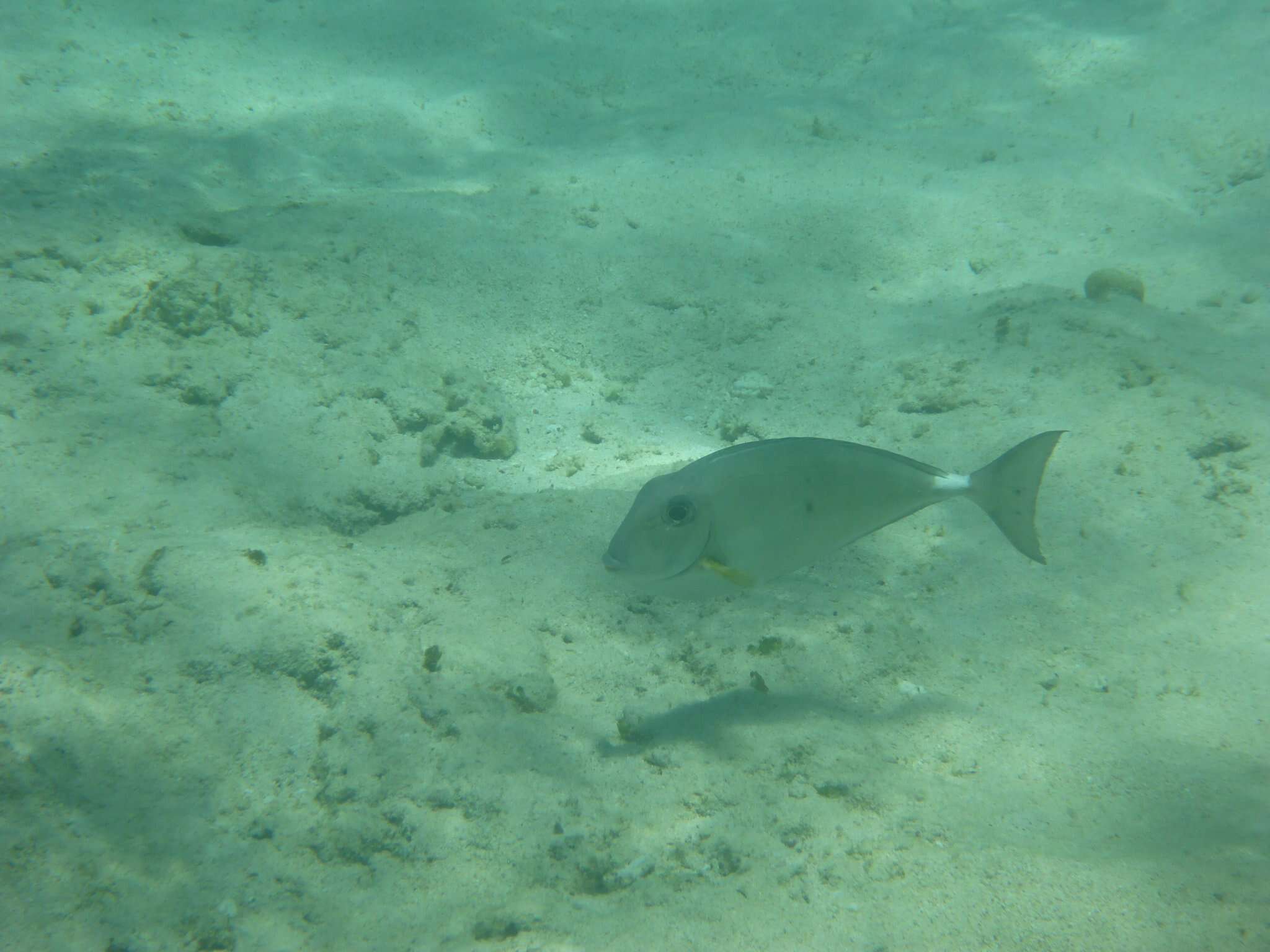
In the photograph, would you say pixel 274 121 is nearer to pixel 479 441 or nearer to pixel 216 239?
pixel 216 239

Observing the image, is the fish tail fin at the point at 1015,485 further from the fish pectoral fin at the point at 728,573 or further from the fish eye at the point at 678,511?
the fish eye at the point at 678,511

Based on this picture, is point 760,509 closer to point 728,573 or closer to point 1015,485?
point 728,573

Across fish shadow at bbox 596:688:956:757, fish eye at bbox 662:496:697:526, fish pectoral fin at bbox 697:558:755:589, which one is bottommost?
fish shadow at bbox 596:688:956:757

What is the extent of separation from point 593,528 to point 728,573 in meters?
1.45

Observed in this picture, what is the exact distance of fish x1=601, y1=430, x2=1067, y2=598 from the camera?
7.11ft

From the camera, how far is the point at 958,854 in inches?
Result: 81.5

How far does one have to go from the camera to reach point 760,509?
222cm

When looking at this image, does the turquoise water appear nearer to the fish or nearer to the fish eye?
the fish

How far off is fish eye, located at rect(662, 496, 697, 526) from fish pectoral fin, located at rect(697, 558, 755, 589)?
15 centimetres

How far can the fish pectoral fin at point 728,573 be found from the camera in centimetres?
213

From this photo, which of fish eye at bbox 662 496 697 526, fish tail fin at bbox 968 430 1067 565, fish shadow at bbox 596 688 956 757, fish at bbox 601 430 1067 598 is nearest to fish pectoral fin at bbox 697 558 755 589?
fish at bbox 601 430 1067 598

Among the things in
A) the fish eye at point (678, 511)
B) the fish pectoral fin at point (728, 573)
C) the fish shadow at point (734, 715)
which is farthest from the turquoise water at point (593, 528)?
the fish eye at point (678, 511)

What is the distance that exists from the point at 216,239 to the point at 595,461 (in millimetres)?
3479

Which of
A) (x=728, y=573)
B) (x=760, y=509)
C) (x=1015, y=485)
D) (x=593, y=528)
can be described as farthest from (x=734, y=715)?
(x=1015, y=485)
